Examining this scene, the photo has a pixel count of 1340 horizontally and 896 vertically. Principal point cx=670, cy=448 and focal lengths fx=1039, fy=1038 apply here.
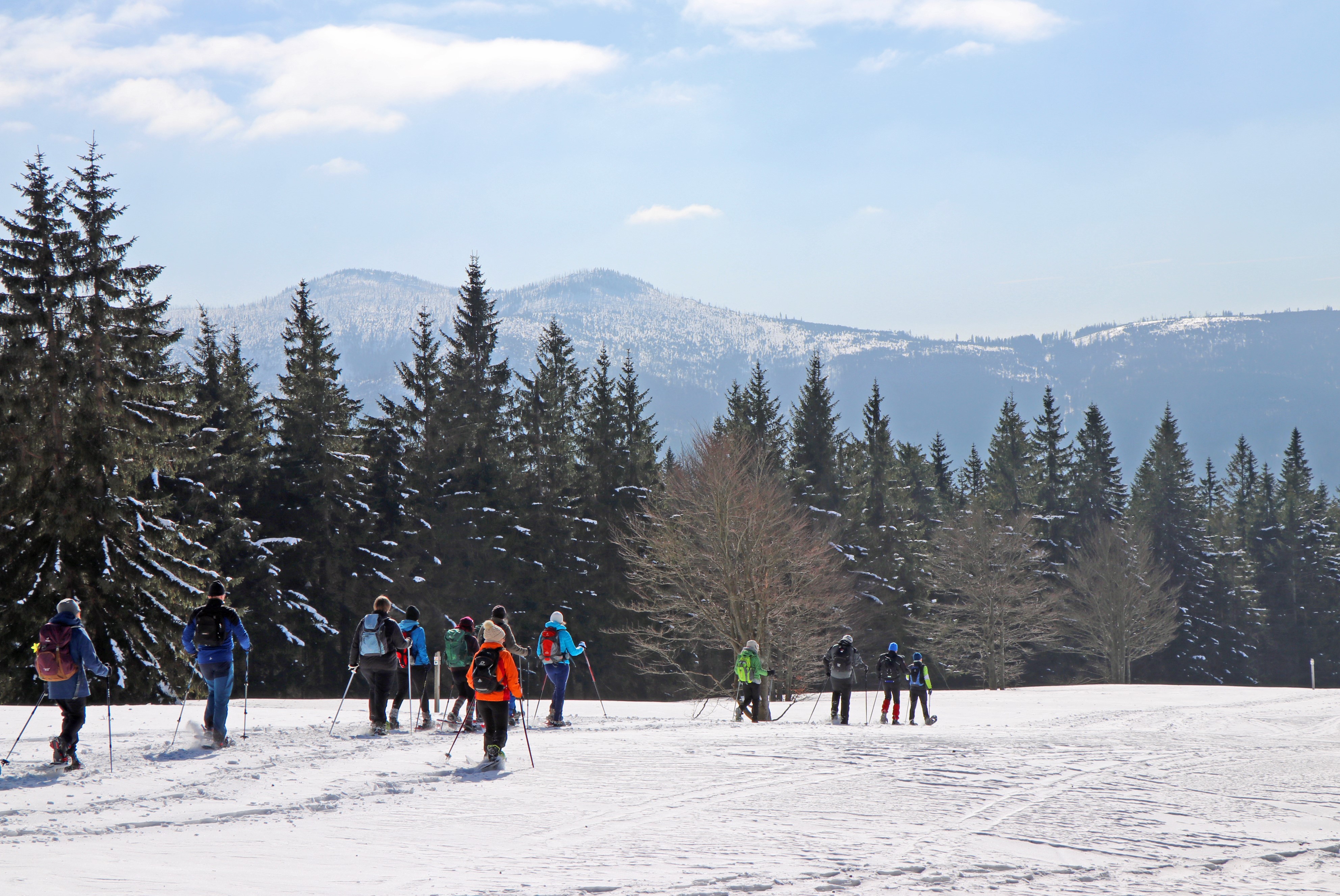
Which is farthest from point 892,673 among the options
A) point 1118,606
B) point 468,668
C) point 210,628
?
point 1118,606

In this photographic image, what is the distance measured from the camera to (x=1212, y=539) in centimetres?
7275

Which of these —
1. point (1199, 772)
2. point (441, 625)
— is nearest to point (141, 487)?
point (441, 625)

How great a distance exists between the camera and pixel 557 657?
17.5 metres

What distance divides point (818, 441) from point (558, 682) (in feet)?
135

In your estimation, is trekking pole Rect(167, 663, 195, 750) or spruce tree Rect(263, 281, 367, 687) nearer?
trekking pole Rect(167, 663, 195, 750)

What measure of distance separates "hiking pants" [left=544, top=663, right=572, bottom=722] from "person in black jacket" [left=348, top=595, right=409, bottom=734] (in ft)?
9.52

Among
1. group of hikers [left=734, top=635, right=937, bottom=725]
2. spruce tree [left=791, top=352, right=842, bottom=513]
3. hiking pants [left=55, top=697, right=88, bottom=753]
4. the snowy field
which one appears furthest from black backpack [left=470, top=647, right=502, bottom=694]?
spruce tree [left=791, top=352, right=842, bottom=513]

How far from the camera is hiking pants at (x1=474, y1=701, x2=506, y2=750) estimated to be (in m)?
12.4

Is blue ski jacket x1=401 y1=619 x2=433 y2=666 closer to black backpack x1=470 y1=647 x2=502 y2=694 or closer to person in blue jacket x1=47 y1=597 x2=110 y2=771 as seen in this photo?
black backpack x1=470 y1=647 x2=502 y2=694

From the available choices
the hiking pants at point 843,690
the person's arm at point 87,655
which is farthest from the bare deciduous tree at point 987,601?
the person's arm at point 87,655

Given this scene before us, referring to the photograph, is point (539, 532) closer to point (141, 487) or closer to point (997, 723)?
point (141, 487)

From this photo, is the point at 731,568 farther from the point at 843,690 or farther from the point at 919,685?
the point at 843,690

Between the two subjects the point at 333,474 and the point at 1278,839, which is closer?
the point at 1278,839

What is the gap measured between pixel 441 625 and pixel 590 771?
A: 106 ft
